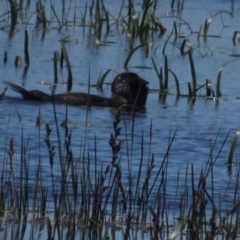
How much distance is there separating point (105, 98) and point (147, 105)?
46 centimetres

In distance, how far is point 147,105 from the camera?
10977 mm

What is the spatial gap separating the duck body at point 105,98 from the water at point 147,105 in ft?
0.32

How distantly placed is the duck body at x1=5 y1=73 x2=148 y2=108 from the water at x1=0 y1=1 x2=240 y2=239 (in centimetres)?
10

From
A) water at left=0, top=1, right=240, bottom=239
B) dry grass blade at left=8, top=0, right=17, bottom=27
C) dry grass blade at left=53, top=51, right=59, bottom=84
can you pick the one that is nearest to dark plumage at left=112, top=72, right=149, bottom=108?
water at left=0, top=1, right=240, bottom=239

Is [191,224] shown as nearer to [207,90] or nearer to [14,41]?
[207,90]

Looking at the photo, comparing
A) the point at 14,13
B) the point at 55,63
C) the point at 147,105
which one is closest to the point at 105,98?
the point at 147,105

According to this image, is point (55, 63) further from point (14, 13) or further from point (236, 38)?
point (236, 38)

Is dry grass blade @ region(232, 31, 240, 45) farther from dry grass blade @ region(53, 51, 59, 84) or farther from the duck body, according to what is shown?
dry grass blade @ region(53, 51, 59, 84)

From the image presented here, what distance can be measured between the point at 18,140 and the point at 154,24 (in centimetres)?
681

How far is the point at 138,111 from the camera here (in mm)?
10594

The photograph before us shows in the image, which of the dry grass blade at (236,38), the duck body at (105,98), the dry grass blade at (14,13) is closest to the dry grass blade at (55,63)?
the duck body at (105,98)

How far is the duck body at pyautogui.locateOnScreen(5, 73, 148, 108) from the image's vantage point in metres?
10.4

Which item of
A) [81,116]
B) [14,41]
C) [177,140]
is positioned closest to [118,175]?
[177,140]

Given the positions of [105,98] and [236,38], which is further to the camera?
[236,38]
